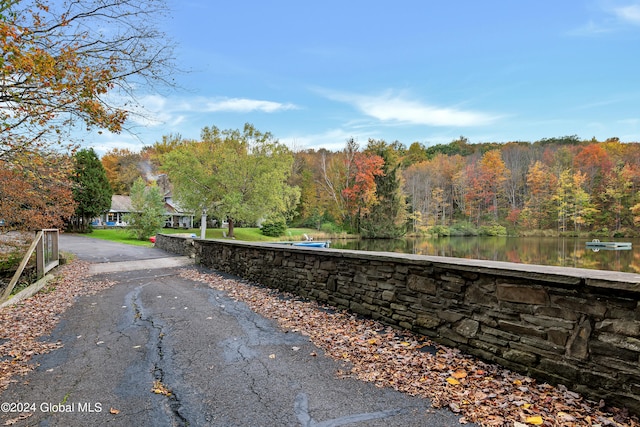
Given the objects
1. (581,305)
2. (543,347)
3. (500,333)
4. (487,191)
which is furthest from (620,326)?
(487,191)

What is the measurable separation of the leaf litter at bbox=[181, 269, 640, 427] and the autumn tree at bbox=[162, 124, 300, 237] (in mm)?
26191

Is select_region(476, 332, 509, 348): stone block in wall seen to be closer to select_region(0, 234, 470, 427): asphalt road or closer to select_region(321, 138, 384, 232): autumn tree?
select_region(0, 234, 470, 427): asphalt road

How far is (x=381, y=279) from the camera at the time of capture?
4.65 metres

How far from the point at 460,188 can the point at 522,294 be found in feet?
190

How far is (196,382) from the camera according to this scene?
307cm

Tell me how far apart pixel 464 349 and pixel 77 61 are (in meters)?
6.13

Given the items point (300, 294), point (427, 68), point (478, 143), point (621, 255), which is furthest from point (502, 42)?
point (478, 143)

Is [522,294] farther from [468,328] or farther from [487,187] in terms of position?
[487,187]

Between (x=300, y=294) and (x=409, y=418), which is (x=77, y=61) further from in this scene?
(x=409, y=418)

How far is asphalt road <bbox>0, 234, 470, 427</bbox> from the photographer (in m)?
2.49

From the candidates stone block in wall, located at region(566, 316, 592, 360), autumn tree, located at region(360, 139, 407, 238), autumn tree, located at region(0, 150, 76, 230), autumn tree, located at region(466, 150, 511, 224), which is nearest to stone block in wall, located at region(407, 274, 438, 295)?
stone block in wall, located at region(566, 316, 592, 360)

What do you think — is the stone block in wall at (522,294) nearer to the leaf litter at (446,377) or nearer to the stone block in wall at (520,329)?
the stone block in wall at (520,329)

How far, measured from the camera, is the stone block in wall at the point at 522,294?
9.48 feet

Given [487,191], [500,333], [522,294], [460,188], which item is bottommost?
[500,333]
